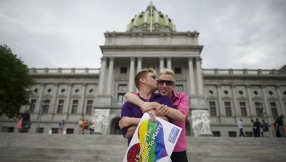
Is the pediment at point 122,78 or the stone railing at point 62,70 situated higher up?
the stone railing at point 62,70

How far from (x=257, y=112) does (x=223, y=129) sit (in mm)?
7523

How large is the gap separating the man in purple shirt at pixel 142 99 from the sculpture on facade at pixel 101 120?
22.2 meters

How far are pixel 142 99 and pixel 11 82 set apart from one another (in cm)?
2654

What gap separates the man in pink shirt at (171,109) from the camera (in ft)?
7.11

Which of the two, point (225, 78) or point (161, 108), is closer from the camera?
point (161, 108)

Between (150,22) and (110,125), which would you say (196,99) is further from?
(150,22)

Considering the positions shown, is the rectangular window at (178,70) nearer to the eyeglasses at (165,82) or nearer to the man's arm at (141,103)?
the eyeglasses at (165,82)

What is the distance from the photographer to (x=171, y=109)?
222 cm

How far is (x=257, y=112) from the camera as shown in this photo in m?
33.4

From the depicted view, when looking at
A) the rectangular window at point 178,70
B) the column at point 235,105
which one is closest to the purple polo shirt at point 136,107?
the rectangular window at point 178,70

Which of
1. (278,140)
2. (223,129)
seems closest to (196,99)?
(223,129)

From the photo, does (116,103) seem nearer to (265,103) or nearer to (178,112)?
(178,112)

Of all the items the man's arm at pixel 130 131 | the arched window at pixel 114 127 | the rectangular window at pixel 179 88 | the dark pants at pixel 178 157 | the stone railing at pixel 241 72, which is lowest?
the arched window at pixel 114 127

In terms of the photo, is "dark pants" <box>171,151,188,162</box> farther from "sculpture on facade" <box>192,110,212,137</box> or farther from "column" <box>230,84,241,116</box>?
"column" <box>230,84,241,116</box>
